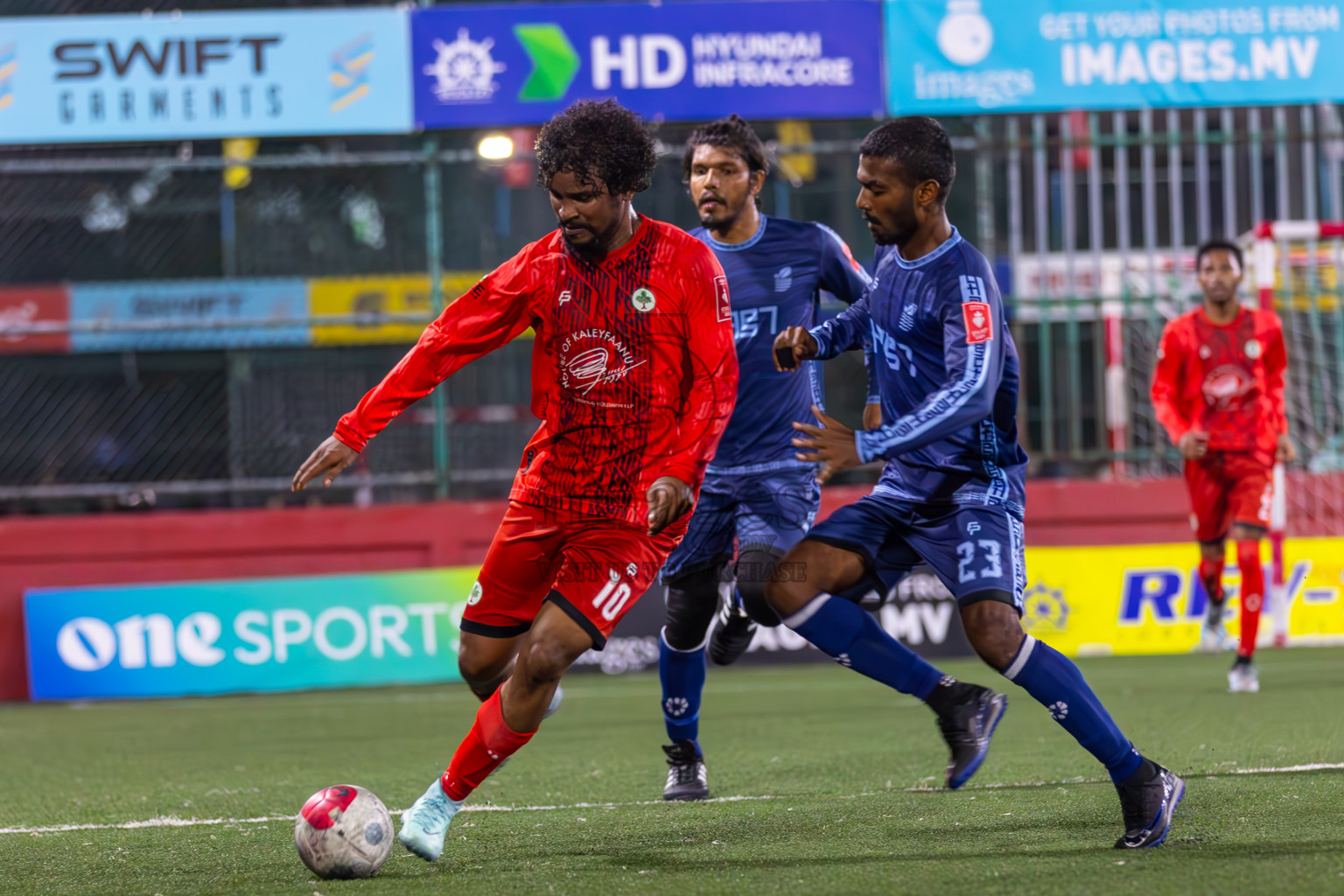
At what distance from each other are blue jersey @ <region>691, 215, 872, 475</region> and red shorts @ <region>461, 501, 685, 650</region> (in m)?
1.08

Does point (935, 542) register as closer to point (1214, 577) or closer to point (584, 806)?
point (584, 806)

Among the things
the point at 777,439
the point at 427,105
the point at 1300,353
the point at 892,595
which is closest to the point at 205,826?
the point at 777,439

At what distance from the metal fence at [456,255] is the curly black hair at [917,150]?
21.1 feet

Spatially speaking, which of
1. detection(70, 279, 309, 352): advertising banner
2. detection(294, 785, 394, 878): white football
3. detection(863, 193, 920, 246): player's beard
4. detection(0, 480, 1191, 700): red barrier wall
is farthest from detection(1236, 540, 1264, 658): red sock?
detection(70, 279, 309, 352): advertising banner

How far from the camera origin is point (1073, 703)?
3803 mm

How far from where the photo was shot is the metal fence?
34.6 ft

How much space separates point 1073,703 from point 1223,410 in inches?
188

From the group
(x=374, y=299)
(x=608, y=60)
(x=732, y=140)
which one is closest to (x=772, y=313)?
(x=732, y=140)

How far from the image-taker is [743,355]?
5223mm

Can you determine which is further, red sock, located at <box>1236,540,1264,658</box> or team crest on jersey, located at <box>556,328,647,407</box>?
red sock, located at <box>1236,540,1264,658</box>

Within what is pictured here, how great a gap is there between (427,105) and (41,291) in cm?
361

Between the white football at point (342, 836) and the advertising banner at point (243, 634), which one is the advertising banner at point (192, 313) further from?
the white football at point (342, 836)

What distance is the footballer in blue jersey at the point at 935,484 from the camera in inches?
149

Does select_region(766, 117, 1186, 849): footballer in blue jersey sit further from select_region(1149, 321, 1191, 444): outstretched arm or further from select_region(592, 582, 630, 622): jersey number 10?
select_region(1149, 321, 1191, 444): outstretched arm
